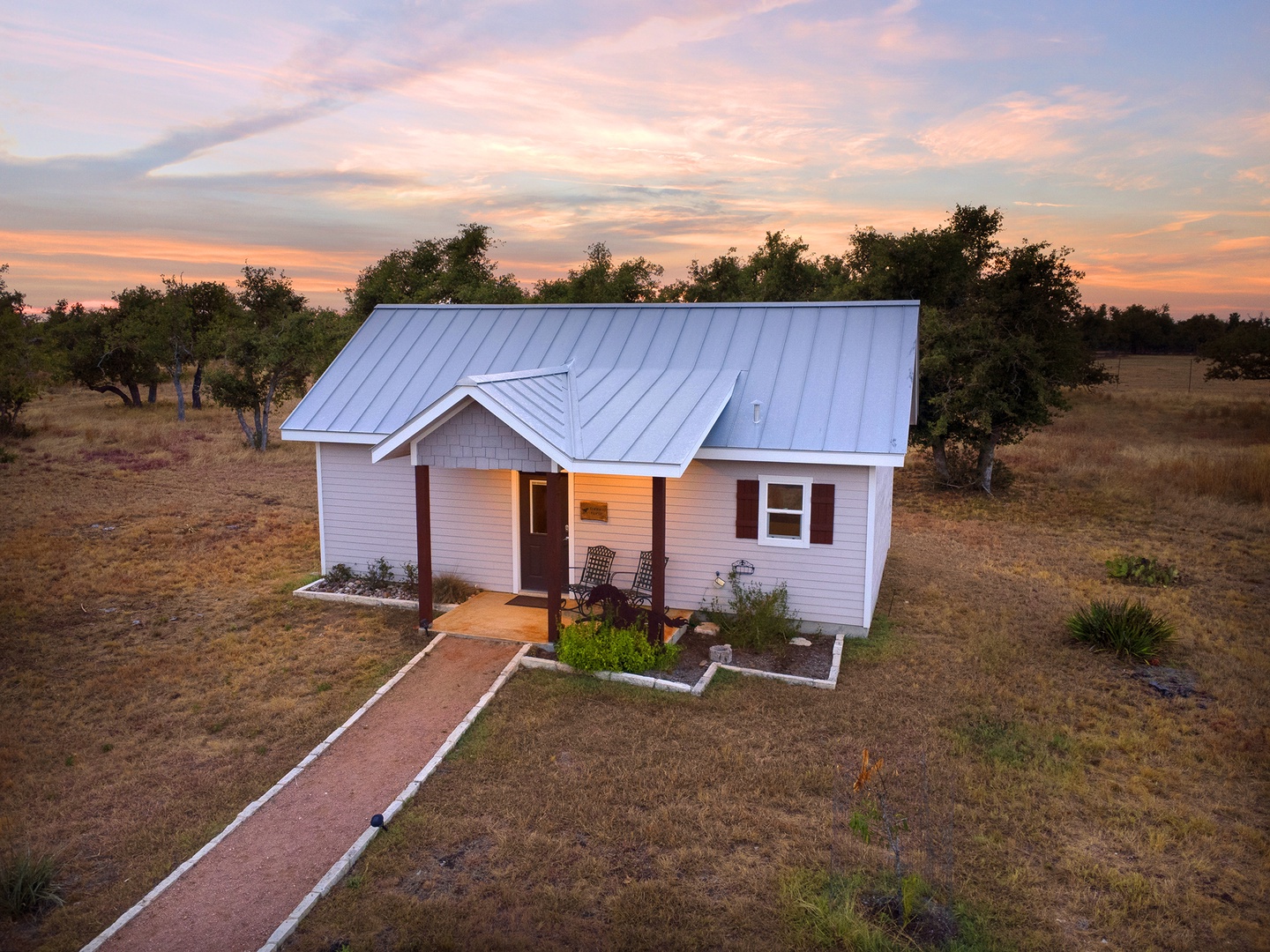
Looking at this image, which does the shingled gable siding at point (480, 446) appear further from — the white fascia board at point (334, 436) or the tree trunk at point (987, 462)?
the tree trunk at point (987, 462)

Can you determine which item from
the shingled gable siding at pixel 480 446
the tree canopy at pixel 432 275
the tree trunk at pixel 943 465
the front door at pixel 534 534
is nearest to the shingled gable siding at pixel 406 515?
the front door at pixel 534 534

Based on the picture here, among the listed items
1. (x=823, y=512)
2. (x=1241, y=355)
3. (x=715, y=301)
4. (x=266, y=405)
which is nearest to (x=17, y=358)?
(x=266, y=405)

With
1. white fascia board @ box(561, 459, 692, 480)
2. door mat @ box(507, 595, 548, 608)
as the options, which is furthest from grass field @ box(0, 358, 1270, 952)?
white fascia board @ box(561, 459, 692, 480)

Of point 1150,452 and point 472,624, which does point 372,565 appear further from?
point 1150,452

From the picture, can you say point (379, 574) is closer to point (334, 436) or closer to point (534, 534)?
point (334, 436)

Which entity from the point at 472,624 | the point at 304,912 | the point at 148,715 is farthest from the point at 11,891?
the point at 472,624
